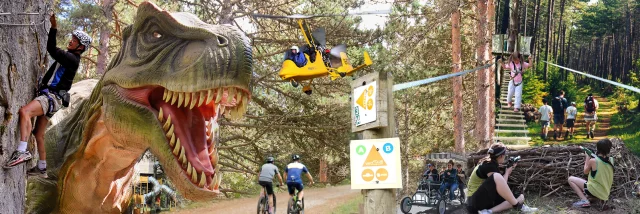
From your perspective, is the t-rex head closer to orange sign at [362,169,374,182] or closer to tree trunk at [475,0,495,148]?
orange sign at [362,169,374,182]

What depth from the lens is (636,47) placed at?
1100cm

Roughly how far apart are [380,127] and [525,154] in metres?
5.98

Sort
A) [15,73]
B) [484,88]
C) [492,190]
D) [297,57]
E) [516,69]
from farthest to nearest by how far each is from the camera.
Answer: [484,88] < [297,57] < [516,69] < [492,190] < [15,73]

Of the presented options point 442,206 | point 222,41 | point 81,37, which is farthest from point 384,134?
point 442,206

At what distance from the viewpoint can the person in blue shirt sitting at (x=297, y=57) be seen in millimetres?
11281

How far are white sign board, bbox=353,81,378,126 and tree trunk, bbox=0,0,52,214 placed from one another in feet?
6.53

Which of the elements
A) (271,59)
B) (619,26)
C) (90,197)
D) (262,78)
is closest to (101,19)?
(262,78)

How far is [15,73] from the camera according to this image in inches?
105

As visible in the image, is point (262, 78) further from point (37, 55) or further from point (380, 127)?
point (37, 55)

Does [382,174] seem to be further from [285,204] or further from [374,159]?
[285,204]

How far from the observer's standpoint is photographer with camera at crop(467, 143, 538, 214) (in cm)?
666

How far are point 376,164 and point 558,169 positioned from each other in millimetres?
5912

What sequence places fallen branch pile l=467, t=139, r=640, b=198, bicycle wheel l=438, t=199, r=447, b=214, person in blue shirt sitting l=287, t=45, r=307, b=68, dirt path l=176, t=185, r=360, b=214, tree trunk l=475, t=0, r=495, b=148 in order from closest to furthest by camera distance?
fallen branch pile l=467, t=139, r=640, b=198 → bicycle wheel l=438, t=199, r=447, b=214 → person in blue shirt sitting l=287, t=45, r=307, b=68 → tree trunk l=475, t=0, r=495, b=148 → dirt path l=176, t=185, r=360, b=214

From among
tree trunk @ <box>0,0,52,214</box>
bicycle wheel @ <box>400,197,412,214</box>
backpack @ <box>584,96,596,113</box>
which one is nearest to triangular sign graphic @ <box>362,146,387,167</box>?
tree trunk @ <box>0,0,52,214</box>
